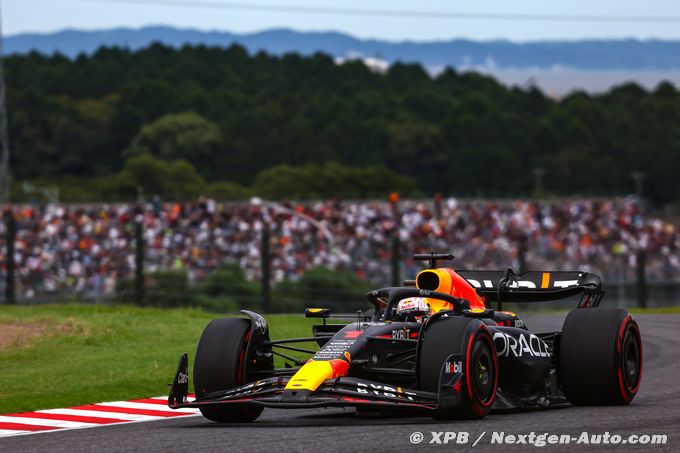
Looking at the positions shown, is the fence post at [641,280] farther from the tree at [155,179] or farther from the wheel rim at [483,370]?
the tree at [155,179]

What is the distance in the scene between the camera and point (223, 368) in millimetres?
9203

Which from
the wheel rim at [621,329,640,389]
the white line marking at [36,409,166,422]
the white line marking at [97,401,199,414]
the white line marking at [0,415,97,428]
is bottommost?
the white line marking at [97,401,199,414]

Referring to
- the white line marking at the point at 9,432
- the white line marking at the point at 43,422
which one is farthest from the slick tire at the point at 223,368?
the white line marking at the point at 9,432

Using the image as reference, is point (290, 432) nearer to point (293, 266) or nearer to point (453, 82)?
point (293, 266)

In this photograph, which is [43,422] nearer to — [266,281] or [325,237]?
[266,281]

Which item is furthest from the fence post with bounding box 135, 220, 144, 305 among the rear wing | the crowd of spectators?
the rear wing

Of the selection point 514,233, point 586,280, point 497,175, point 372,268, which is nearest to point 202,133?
point 497,175

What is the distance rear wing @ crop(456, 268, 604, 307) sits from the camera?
429 inches

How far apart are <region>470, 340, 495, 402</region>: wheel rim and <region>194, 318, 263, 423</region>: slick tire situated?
165cm

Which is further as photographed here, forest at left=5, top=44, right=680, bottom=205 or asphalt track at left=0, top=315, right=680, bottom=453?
forest at left=5, top=44, right=680, bottom=205

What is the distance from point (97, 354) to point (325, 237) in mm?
27606

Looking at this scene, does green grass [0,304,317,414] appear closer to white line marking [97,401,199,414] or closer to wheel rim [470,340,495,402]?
white line marking [97,401,199,414]

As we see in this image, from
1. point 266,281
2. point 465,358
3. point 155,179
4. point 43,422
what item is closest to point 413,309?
point 465,358

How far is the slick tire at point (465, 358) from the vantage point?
8531mm
